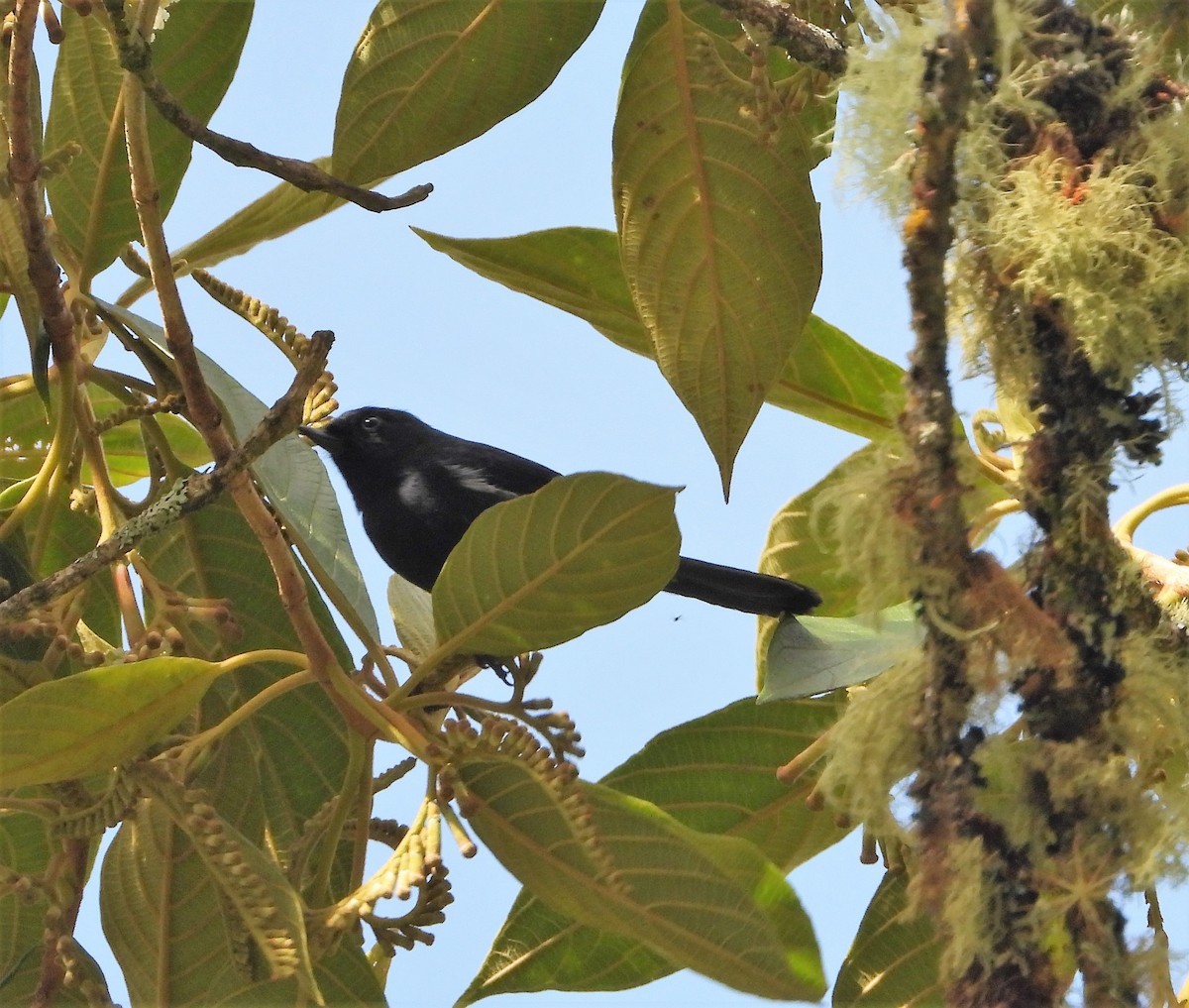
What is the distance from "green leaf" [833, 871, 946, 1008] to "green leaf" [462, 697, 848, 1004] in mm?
225

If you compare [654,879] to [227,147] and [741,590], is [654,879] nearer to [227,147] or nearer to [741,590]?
[227,147]

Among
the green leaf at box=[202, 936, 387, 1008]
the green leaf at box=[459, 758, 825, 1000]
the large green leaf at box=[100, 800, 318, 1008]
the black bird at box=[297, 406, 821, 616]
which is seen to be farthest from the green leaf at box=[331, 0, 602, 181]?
the black bird at box=[297, 406, 821, 616]

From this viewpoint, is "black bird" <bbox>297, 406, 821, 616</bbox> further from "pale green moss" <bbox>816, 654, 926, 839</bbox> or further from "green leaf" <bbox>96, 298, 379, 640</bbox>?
"pale green moss" <bbox>816, 654, 926, 839</bbox>

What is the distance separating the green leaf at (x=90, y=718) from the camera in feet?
5.89

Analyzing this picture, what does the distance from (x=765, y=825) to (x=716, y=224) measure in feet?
3.37

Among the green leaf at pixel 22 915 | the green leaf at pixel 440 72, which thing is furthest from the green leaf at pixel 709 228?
the green leaf at pixel 22 915

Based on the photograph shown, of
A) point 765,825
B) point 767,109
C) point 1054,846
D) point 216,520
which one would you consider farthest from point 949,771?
point 216,520

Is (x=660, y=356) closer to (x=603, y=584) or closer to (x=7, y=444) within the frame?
(x=603, y=584)

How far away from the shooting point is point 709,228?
2303mm

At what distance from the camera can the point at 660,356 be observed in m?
2.32

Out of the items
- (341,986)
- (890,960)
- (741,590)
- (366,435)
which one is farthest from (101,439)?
(890,960)

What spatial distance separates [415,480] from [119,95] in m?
1.80

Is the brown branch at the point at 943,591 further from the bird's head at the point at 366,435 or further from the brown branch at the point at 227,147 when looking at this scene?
the bird's head at the point at 366,435

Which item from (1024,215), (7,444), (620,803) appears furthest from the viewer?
(7,444)
